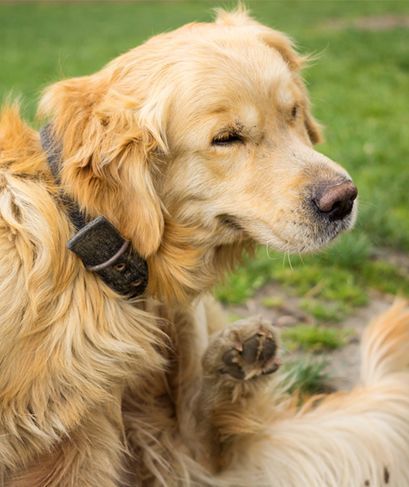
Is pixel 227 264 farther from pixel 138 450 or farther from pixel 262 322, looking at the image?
pixel 138 450

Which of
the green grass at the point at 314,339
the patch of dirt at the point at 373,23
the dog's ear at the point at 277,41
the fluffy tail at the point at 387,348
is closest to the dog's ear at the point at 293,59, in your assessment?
the dog's ear at the point at 277,41

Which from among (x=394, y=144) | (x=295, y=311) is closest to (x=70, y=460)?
(x=295, y=311)

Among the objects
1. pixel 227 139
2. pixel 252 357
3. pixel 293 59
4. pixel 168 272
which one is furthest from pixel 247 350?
pixel 293 59

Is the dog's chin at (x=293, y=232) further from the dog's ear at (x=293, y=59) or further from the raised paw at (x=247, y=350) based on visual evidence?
the dog's ear at (x=293, y=59)

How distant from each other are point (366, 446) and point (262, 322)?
670 millimetres

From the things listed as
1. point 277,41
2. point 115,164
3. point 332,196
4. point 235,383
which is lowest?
point 235,383

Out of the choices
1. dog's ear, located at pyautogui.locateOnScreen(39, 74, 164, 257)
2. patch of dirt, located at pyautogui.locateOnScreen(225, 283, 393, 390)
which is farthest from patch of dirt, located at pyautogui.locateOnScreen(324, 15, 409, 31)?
dog's ear, located at pyautogui.locateOnScreen(39, 74, 164, 257)

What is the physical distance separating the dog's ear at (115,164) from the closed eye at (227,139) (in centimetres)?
22

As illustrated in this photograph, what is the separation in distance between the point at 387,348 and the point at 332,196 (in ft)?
3.38

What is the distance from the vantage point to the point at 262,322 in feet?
10.1

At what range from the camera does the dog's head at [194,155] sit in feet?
8.86

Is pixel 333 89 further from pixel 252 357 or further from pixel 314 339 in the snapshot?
pixel 252 357

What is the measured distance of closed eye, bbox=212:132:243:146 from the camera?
9.20 feet

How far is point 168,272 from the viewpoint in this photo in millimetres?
2830
